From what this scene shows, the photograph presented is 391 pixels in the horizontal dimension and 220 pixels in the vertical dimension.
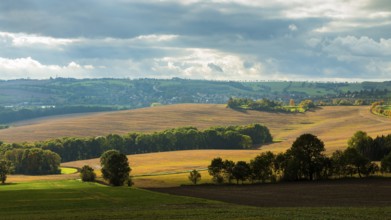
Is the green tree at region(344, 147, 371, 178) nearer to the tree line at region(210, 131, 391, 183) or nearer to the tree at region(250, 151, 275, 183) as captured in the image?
the tree line at region(210, 131, 391, 183)

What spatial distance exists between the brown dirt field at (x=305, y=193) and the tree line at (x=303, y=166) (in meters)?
6.54

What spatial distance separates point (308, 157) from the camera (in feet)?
380

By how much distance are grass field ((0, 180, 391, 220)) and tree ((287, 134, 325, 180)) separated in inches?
1623

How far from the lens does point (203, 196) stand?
91.6 meters

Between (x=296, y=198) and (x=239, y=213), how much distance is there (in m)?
28.5

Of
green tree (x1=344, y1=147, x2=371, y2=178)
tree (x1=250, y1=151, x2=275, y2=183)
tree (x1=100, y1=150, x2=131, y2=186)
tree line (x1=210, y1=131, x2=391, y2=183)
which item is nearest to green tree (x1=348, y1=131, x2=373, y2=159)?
tree line (x1=210, y1=131, x2=391, y2=183)

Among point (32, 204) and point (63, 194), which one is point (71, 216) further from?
point (63, 194)

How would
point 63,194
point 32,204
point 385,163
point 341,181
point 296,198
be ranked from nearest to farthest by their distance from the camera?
point 32,204
point 296,198
point 63,194
point 341,181
point 385,163

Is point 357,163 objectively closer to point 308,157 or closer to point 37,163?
point 308,157

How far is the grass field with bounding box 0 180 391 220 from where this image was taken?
56.4 metres

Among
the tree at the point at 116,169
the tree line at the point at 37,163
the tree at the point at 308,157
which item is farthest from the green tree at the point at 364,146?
the tree line at the point at 37,163

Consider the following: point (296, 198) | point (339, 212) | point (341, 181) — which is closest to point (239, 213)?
point (339, 212)

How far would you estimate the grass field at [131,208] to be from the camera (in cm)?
5641

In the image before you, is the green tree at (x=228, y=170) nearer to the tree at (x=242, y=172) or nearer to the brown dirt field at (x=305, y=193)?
the tree at (x=242, y=172)
